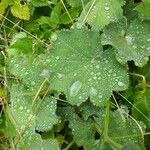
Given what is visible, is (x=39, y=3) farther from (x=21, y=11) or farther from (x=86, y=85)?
(x=86, y=85)

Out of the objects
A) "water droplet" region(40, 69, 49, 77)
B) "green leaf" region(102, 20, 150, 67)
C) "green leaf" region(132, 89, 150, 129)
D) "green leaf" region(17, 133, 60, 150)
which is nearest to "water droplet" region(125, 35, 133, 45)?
"green leaf" region(102, 20, 150, 67)

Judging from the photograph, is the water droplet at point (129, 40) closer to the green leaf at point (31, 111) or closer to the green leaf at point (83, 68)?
the green leaf at point (83, 68)

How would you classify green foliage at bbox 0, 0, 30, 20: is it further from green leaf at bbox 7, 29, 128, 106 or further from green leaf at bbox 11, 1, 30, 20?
green leaf at bbox 7, 29, 128, 106

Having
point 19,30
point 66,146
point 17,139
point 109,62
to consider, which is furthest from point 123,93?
point 19,30

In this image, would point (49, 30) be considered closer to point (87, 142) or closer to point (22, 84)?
point (22, 84)

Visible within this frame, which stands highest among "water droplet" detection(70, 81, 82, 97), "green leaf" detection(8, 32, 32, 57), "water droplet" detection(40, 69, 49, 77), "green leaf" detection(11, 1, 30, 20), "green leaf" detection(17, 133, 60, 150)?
"green leaf" detection(11, 1, 30, 20)

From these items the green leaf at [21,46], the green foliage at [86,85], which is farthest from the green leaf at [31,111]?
the green leaf at [21,46]

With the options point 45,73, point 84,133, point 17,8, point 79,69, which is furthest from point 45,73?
point 17,8

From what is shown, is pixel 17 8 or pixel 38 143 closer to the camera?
pixel 38 143
